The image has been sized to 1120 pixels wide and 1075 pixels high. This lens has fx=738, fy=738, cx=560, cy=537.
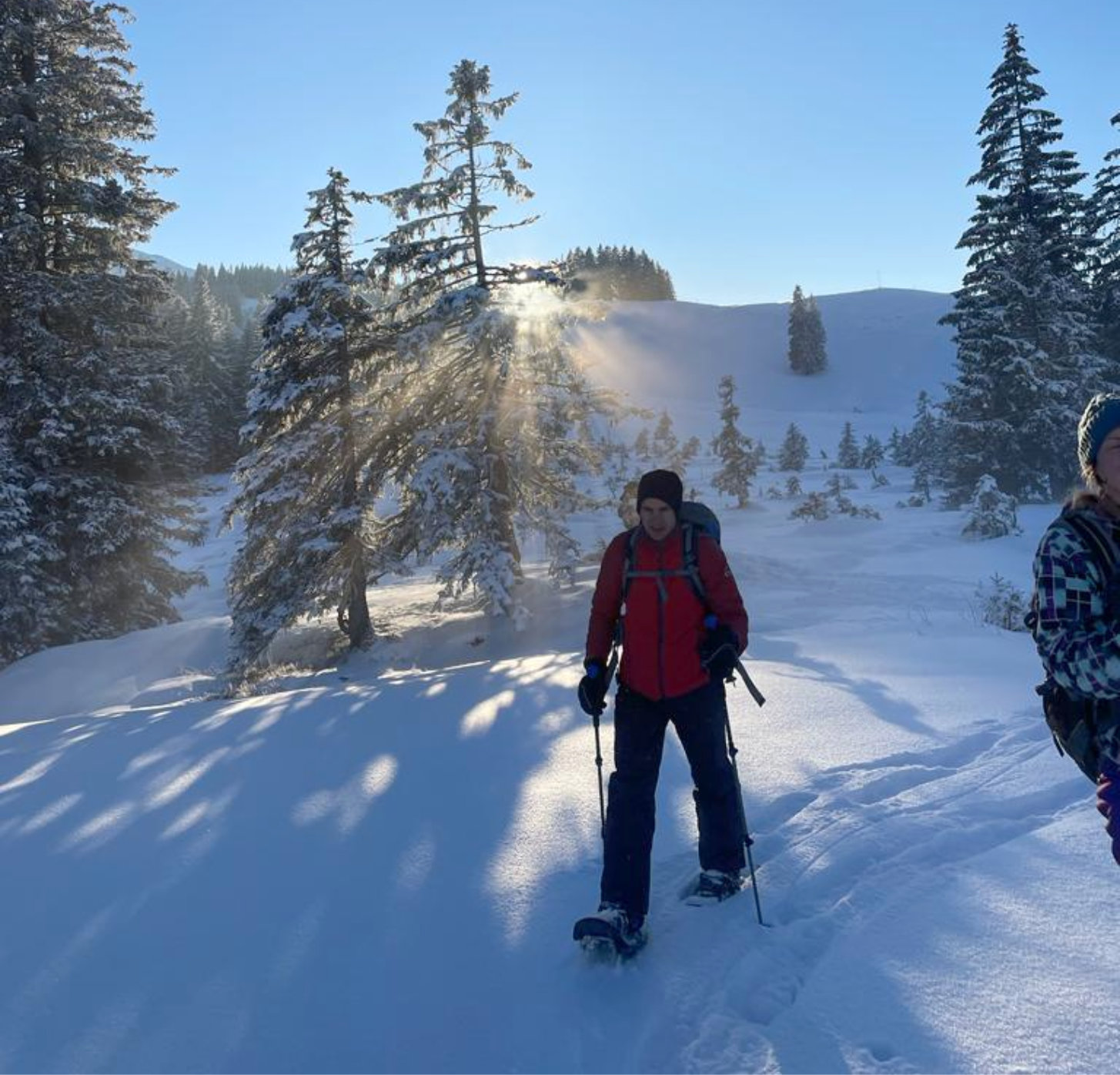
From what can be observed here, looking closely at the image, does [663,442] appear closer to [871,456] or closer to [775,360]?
[871,456]

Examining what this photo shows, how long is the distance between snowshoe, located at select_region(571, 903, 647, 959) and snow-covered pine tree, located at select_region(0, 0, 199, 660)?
15176 mm

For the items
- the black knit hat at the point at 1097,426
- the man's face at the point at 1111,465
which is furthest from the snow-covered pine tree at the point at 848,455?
the man's face at the point at 1111,465

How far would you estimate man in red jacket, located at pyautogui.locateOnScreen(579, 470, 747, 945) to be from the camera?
3.59m

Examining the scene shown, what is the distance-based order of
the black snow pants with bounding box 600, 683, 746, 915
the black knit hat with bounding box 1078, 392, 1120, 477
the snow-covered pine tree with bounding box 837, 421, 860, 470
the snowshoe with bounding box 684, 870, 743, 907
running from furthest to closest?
the snow-covered pine tree with bounding box 837, 421, 860, 470, the snowshoe with bounding box 684, 870, 743, 907, the black snow pants with bounding box 600, 683, 746, 915, the black knit hat with bounding box 1078, 392, 1120, 477

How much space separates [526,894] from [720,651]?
1647 mm

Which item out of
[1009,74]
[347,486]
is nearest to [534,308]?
[347,486]

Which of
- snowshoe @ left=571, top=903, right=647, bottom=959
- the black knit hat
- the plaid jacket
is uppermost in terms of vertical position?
the black knit hat

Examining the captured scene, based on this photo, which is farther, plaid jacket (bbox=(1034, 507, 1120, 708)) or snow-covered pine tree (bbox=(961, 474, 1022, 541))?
snow-covered pine tree (bbox=(961, 474, 1022, 541))

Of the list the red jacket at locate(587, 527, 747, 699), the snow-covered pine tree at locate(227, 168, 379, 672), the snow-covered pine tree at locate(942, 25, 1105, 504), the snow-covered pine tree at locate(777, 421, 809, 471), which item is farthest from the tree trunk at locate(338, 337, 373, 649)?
the snow-covered pine tree at locate(777, 421, 809, 471)

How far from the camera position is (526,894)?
3.84 metres

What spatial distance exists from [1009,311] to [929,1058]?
30569 millimetres

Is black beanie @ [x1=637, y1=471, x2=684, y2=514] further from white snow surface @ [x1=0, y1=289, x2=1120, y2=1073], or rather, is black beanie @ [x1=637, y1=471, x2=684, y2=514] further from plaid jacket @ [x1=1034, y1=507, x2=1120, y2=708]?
white snow surface @ [x1=0, y1=289, x2=1120, y2=1073]

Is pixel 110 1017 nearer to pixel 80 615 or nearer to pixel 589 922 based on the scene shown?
pixel 589 922

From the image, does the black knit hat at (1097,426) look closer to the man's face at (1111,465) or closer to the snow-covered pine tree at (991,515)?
the man's face at (1111,465)
